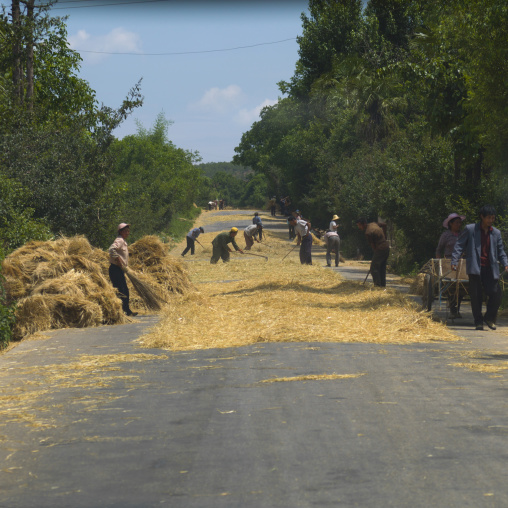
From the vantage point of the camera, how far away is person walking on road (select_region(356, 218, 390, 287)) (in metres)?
19.0

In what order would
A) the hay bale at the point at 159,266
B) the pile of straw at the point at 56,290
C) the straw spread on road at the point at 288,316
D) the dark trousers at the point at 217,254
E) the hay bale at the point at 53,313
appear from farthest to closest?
the dark trousers at the point at 217,254, the hay bale at the point at 159,266, the pile of straw at the point at 56,290, the hay bale at the point at 53,313, the straw spread on road at the point at 288,316

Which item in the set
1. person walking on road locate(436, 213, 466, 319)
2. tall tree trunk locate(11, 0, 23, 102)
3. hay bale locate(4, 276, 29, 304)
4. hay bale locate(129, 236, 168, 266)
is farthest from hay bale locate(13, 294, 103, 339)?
tall tree trunk locate(11, 0, 23, 102)

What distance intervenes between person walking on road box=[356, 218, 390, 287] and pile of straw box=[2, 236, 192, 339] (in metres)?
6.14

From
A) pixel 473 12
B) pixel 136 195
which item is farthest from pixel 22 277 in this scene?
pixel 136 195

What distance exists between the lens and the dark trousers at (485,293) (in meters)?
13.3

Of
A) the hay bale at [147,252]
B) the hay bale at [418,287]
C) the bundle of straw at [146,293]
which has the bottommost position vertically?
the hay bale at [418,287]

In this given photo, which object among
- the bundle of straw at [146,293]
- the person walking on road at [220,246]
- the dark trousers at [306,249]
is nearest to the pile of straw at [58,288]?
the bundle of straw at [146,293]

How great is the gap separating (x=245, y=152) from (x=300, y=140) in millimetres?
45141

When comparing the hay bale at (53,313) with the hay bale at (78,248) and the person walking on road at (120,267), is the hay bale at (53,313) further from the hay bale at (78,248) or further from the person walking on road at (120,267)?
the hay bale at (78,248)

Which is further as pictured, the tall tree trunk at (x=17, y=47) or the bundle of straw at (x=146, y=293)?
the tall tree trunk at (x=17, y=47)

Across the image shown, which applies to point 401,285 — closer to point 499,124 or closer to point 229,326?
point 499,124

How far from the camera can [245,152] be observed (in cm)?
10712

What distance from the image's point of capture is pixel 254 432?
6.36 metres

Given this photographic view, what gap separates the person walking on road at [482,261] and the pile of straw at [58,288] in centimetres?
591
